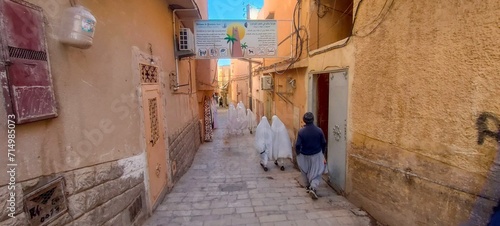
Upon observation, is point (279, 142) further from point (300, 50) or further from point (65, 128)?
point (65, 128)

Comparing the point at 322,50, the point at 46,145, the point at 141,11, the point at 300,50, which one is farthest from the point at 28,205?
the point at 300,50

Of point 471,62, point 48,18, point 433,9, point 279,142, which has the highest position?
point 433,9

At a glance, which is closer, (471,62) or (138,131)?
(471,62)

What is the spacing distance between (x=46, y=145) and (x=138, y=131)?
131 cm

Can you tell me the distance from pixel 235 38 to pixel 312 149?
3.61 meters

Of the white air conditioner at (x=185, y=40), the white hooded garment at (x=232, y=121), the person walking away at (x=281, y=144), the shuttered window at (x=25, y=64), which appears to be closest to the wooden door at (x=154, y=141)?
the shuttered window at (x=25, y=64)

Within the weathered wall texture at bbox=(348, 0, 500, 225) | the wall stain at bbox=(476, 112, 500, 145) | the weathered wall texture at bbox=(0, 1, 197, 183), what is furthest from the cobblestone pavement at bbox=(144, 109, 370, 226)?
the wall stain at bbox=(476, 112, 500, 145)

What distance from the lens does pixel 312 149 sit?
4.64 m

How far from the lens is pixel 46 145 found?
1951 millimetres

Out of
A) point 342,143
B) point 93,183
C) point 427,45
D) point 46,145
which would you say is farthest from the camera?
point 342,143

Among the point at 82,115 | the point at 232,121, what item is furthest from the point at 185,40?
the point at 232,121

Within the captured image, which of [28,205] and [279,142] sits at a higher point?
[28,205]

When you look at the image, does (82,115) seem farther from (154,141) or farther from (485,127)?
(485,127)

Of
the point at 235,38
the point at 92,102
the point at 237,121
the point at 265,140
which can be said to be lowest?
the point at 237,121
